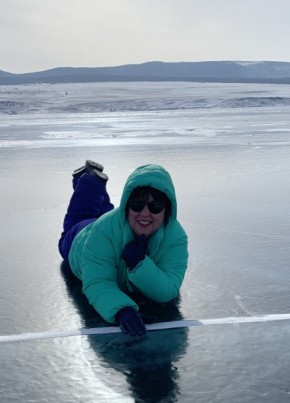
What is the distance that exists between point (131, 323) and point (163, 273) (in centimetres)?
33

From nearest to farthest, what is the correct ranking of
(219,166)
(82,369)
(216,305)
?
(82,369), (216,305), (219,166)

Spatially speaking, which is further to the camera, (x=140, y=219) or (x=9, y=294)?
(x=9, y=294)

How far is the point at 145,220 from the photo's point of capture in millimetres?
2408

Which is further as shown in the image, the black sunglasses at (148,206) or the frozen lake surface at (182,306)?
the black sunglasses at (148,206)

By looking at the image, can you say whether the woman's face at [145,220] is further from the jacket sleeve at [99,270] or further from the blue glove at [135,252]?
the jacket sleeve at [99,270]

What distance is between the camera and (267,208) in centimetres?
462

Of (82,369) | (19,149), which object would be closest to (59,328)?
(82,369)

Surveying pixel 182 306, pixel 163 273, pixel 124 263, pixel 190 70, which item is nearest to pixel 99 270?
pixel 124 263

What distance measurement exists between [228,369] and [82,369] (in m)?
0.53

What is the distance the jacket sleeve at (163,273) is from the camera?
2.43 meters

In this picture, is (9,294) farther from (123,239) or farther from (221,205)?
(221,205)

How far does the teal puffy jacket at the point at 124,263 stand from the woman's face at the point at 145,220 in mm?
41

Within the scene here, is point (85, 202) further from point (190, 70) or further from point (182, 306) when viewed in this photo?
point (190, 70)

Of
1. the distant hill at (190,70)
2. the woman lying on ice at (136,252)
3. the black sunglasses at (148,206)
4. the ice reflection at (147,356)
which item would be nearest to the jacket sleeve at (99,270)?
the woman lying on ice at (136,252)
